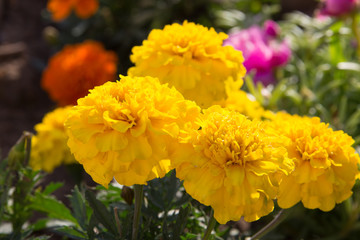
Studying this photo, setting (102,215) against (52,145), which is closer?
(102,215)

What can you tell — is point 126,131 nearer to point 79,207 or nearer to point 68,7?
point 79,207

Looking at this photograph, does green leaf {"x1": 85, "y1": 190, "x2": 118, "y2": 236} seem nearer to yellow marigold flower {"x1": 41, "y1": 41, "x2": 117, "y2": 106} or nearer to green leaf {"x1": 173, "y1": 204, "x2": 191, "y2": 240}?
green leaf {"x1": 173, "y1": 204, "x2": 191, "y2": 240}

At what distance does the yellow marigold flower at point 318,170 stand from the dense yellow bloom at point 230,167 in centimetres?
7

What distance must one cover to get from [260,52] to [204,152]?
3.66 ft

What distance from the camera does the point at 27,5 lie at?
3379mm

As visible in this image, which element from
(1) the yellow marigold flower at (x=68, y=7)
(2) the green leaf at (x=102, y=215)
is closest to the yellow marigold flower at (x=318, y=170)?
(2) the green leaf at (x=102, y=215)

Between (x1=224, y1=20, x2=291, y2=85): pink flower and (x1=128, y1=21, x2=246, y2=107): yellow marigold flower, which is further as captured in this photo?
(x1=224, y1=20, x2=291, y2=85): pink flower

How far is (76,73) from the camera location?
2021 millimetres

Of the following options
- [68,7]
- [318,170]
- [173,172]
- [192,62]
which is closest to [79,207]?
[173,172]

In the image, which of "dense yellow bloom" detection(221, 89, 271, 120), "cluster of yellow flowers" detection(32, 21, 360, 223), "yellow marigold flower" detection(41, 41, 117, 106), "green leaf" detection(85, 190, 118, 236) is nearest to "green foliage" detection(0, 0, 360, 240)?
"green leaf" detection(85, 190, 118, 236)

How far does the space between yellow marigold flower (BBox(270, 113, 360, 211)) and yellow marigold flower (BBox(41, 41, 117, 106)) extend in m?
1.34

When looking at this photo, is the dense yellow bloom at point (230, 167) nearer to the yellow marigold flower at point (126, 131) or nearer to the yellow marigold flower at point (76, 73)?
the yellow marigold flower at point (126, 131)

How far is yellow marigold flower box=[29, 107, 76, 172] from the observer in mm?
1498

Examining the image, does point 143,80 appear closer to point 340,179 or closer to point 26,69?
point 340,179
